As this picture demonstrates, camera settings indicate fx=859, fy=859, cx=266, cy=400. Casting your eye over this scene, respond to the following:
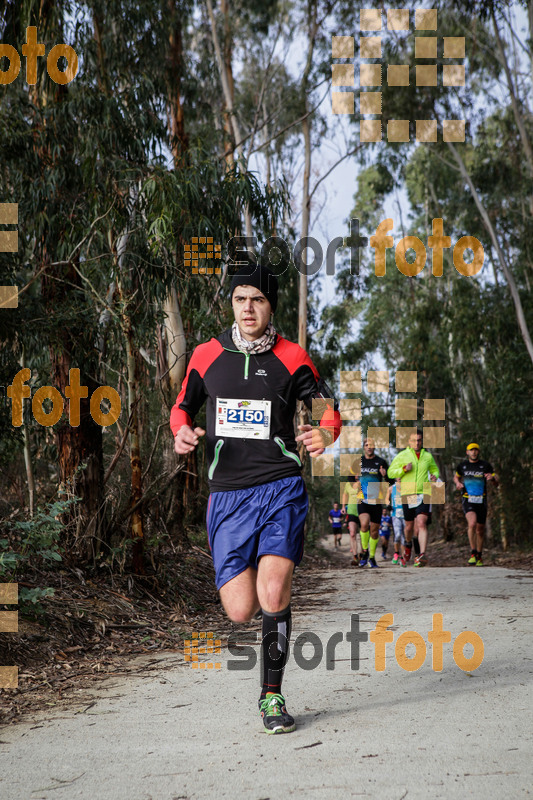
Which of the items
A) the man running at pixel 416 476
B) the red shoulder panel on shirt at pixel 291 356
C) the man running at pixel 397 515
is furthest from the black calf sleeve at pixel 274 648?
the man running at pixel 397 515

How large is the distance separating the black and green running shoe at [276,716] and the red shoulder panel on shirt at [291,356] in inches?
57.9

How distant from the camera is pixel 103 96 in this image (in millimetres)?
9336

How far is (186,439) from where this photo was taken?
13.0 ft

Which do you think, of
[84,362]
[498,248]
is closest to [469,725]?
[84,362]

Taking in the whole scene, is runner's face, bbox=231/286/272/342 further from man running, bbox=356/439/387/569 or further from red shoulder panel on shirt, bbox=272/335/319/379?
man running, bbox=356/439/387/569

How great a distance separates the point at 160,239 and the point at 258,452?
4.75 metres

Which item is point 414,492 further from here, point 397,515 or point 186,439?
point 186,439

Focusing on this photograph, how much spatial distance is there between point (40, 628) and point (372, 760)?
2986mm

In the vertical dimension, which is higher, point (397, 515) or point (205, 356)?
point (205, 356)

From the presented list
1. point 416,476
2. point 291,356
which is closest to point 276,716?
point 291,356

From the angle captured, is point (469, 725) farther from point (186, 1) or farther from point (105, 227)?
point (186, 1)

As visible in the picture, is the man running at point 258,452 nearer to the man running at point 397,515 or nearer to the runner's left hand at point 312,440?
the runner's left hand at point 312,440

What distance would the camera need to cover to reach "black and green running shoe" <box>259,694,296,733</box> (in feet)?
11.7

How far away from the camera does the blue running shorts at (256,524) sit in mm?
3854
